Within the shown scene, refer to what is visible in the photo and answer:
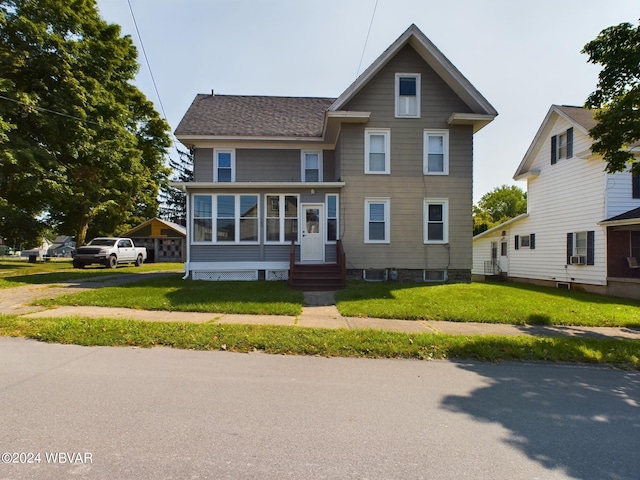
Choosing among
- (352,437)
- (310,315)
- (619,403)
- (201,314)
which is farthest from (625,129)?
(201,314)

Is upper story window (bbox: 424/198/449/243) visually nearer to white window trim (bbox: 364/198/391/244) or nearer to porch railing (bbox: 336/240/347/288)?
white window trim (bbox: 364/198/391/244)

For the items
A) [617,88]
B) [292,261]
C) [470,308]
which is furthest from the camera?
[292,261]

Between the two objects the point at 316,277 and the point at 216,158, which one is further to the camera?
the point at 216,158

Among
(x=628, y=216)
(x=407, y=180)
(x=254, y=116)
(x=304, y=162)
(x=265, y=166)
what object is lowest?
(x=628, y=216)

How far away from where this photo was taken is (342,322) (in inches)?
318

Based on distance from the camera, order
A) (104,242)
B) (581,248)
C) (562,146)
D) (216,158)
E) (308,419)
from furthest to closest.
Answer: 1. (104,242)
2. (562,146)
3. (581,248)
4. (216,158)
5. (308,419)

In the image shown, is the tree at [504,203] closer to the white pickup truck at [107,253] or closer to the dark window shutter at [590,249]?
the dark window shutter at [590,249]

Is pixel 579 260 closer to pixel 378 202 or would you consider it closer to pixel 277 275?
pixel 378 202

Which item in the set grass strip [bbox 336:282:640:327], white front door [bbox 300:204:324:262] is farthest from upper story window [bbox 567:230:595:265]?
white front door [bbox 300:204:324:262]

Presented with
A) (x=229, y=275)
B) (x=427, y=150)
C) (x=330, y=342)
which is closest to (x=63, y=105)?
(x=229, y=275)

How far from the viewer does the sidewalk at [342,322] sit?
25.2 feet

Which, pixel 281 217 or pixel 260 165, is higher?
pixel 260 165

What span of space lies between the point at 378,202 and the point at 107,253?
16.6 metres

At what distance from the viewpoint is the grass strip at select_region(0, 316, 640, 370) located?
6.03 meters
